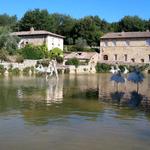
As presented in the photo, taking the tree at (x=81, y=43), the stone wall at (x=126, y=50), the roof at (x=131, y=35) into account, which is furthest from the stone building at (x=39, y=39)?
the roof at (x=131, y=35)

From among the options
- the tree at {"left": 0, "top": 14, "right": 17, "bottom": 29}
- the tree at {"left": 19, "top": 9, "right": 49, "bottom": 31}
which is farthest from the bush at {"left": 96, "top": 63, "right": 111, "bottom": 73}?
the tree at {"left": 0, "top": 14, "right": 17, "bottom": 29}

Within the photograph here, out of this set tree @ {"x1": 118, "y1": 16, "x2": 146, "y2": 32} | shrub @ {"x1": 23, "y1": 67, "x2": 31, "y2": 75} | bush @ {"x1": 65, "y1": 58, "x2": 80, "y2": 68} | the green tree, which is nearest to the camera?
shrub @ {"x1": 23, "y1": 67, "x2": 31, "y2": 75}

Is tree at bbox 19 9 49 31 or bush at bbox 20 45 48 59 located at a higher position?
tree at bbox 19 9 49 31

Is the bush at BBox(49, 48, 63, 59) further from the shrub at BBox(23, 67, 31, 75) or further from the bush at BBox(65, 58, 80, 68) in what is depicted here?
the shrub at BBox(23, 67, 31, 75)

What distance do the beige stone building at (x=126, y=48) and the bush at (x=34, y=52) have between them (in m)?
11.1

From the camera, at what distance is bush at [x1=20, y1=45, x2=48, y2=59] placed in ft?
222

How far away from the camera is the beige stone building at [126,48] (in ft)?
251

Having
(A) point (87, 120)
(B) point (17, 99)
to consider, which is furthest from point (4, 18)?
(A) point (87, 120)

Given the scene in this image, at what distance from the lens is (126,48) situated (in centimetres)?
7844

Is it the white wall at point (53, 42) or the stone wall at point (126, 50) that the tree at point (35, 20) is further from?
the stone wall at point (126, 50)

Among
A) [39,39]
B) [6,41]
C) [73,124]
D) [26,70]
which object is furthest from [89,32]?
[73,124]

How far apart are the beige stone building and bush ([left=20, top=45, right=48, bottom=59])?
11.1m

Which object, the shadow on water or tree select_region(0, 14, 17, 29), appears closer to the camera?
the shadow on water

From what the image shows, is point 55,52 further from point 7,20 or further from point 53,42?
point 7,20
